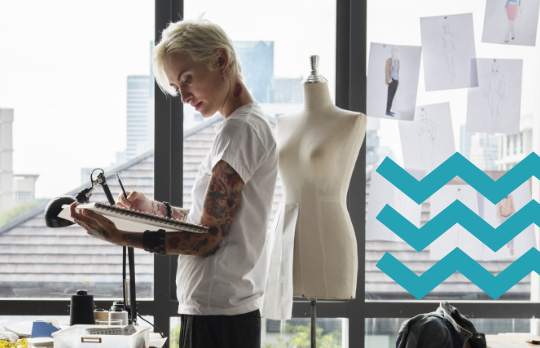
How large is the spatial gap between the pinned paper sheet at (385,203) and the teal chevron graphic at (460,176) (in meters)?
0.03

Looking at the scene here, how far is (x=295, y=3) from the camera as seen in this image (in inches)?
101

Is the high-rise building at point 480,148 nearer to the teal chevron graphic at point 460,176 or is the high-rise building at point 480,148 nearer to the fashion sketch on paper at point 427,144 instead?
the teal chevron graphic at point 460,176

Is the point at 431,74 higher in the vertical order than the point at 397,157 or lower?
higher

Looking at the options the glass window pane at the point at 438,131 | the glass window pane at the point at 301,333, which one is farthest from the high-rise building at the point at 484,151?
the glass window pane at the point at 301,333

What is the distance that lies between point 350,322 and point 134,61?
174 centimetres

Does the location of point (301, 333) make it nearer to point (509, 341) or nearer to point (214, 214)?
point (509, 341)

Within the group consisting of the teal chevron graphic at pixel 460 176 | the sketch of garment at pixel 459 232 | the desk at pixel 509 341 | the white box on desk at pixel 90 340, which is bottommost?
the desk at pixel 509 341

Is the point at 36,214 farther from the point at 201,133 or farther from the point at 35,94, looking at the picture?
the point at 201,133

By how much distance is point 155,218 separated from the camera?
1.21 metres

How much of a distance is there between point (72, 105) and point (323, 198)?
4.73ft

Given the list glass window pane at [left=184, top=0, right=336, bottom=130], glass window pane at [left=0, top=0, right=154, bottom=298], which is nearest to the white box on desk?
glass window pane at [left=0, top=0, right=154, bottom=298]

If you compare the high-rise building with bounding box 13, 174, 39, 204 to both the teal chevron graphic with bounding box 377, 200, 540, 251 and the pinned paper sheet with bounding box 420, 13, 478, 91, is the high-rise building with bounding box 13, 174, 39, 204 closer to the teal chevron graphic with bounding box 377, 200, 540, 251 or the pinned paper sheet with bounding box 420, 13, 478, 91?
the teal chevron graphic with bounding box 377, 200, 540, 251

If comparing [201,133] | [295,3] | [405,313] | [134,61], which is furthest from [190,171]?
[405,313]

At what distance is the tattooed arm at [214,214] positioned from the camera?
4.21ft
